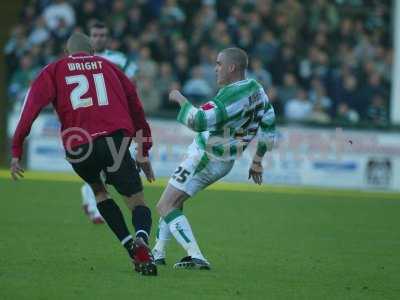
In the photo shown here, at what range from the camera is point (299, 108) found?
2053 centimetres

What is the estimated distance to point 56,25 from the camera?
71.6 ft

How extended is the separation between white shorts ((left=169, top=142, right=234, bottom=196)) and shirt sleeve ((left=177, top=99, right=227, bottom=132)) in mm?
503

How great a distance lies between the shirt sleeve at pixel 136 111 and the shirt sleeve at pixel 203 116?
1.60ft

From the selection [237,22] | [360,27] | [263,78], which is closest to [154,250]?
[263,78]

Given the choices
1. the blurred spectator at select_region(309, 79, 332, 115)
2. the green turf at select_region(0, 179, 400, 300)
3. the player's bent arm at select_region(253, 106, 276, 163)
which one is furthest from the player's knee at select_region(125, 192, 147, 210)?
the blurred spectator at select_region(309, 79, 332, 115)

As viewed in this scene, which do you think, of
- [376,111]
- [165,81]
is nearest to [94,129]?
[165,81]

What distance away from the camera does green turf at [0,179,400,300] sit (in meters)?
8.36

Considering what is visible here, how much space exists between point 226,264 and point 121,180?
155cm

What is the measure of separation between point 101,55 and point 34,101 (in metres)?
4.28

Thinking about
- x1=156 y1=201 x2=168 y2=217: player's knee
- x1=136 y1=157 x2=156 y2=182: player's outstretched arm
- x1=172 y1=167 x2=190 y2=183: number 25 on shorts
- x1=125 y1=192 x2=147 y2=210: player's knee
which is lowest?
x1=156 y1=201 x2=168 y2=217: player's knee

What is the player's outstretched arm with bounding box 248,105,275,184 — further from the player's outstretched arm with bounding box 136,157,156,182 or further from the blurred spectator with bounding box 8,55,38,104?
the blurred spectator with bounding box 8,55,38,104

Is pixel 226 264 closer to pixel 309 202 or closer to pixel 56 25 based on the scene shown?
pixel 309 202

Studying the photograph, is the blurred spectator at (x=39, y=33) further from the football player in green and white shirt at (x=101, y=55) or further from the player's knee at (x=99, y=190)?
the player's knee at (x=99, y=190)

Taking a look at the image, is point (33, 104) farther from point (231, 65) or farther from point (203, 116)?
point (231, 65)
